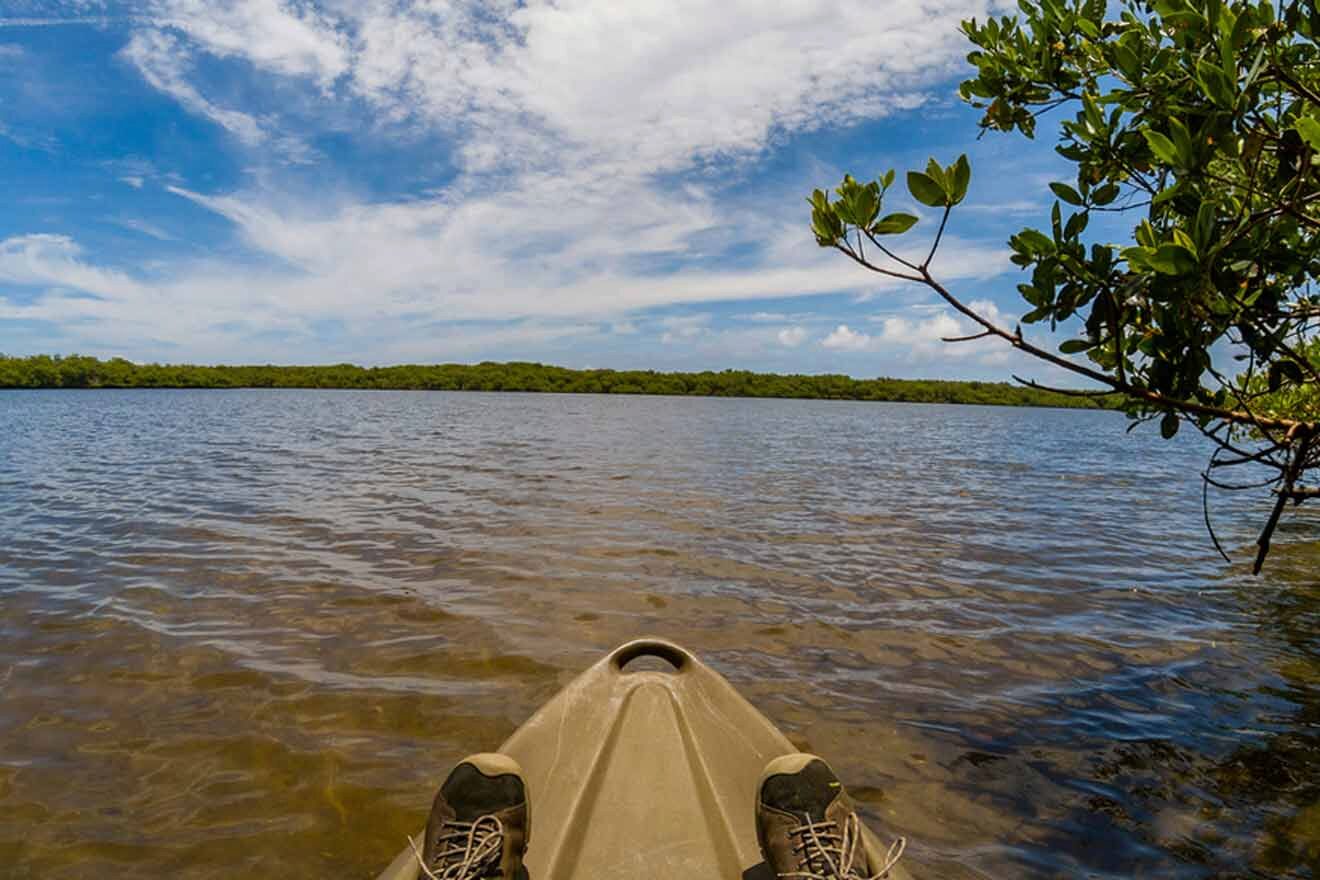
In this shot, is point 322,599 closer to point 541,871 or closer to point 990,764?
point 541,871

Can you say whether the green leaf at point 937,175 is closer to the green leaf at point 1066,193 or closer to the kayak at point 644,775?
the green leaf at point 1066,193

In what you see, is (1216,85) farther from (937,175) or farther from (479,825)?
(479,825)

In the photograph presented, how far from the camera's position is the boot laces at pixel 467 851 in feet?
8.02

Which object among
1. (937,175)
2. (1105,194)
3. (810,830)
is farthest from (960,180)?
(810,830)

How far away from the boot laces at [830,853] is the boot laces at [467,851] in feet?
3.49

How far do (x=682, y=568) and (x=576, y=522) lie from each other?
9.87ft

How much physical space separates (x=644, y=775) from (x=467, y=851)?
3.19 feet

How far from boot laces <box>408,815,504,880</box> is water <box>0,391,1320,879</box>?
1085 millimetres

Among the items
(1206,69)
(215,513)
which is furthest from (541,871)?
(215,513)

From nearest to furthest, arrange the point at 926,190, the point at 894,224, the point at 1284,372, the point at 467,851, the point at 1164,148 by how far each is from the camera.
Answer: the point at 1164,148 → the point at 467,851 → the point at 926,190 → the point at 894,224 → the point at 1284,372

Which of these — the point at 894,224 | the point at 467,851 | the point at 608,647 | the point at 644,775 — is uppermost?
the point at 894,224

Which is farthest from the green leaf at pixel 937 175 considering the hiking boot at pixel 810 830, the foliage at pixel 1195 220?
the hiking boot at pixel 810 830

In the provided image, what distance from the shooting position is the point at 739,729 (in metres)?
3.50

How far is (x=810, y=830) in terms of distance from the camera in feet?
8.39
